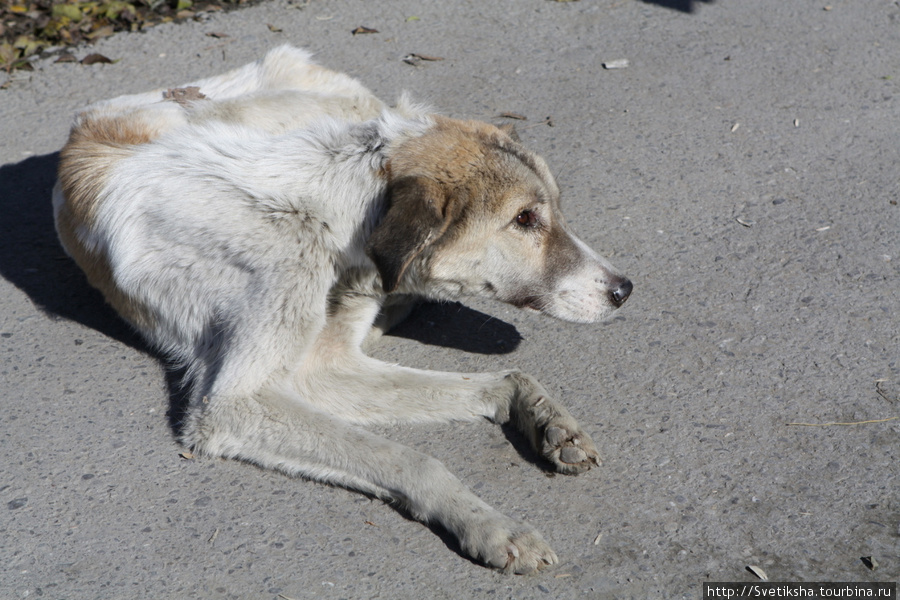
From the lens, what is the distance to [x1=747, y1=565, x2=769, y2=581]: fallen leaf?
316cm

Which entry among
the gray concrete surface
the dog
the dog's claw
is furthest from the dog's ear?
the dog's claw

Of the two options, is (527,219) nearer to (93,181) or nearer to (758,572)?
(758,572)

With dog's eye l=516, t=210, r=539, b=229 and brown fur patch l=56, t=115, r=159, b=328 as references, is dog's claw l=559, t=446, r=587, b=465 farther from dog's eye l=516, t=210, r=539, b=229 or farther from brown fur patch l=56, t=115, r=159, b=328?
brown fur patch l=56, t=115, r=159, b=328

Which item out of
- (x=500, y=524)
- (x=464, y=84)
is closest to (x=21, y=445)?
(x=500, y=524)

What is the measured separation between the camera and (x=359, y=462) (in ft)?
11.6

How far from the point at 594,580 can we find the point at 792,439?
1.27 m

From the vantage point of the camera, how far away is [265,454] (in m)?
3.69

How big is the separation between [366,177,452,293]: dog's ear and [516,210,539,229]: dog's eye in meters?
0.41

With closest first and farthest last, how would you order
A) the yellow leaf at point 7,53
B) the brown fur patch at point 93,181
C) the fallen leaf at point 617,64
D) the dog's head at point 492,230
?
the dog's head at point 492,230 < the brown fur patch at point 93,181 < the fallen leaf at point 617,64 < the yellow leaf at point 7,53

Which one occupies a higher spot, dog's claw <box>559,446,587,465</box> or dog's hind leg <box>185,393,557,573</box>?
dog's claw <box>559,446,587,465</box>

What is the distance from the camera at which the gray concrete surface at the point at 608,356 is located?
3291mm

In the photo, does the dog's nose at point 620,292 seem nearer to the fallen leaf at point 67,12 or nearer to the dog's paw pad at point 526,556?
the dog's paw pad at point 526,556

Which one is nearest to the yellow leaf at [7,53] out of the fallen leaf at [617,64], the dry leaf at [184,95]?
the dry leaf at [184,95]

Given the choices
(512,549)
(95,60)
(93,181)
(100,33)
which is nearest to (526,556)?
(512,549)
